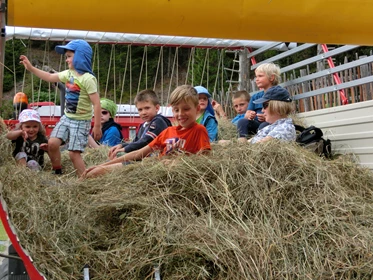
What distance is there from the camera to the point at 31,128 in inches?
211

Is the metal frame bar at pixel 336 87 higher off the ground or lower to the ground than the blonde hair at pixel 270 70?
lower

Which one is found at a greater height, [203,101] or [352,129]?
[203,101]

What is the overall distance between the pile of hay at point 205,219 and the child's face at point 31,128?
179cm

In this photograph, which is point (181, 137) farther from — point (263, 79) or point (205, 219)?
point (263, 79)

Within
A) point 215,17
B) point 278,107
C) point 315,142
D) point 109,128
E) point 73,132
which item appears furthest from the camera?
point 109,128

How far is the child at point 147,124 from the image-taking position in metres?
4.74

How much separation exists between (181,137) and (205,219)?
1.15 metres

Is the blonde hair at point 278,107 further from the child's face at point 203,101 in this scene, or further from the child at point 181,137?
the child's face at point 203,101

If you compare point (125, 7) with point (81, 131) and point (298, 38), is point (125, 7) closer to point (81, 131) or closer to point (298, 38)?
point (298, 38)

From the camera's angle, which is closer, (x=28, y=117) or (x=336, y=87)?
(x=28, y=117)

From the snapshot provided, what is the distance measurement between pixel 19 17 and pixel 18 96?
5.58m

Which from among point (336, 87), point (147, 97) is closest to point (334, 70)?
point (336, 87)

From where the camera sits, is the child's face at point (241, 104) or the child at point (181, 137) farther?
the child's face at point (241, 104)

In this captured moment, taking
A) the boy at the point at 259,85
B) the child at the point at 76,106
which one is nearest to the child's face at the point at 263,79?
the boy at the point at 259,85
